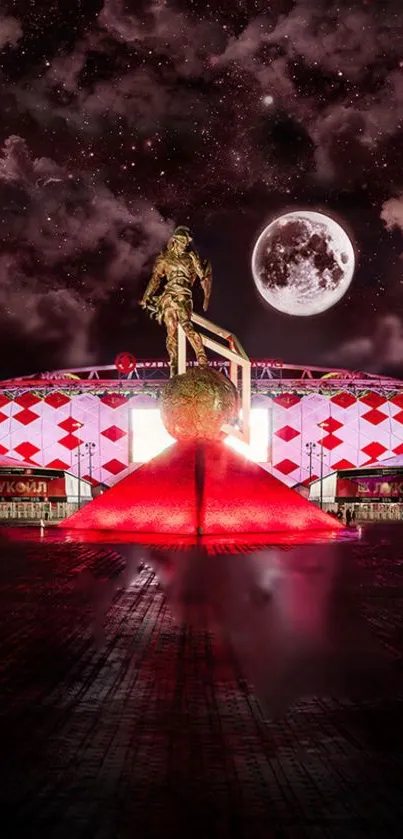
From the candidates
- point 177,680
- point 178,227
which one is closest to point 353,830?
point 177,680

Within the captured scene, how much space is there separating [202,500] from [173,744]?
12.8 metres

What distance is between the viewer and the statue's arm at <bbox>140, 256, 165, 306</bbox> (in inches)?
721

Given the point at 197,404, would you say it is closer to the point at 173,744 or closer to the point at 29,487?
the point at 173,744

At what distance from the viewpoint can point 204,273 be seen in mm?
Result: 18469

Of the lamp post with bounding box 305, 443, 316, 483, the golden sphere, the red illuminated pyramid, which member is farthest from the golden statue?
the lamp post with bounding box 305, 443, 316, 483

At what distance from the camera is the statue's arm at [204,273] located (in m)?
18.3

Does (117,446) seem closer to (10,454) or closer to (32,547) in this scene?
(10,454)

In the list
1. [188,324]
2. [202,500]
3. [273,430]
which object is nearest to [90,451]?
[273,430]

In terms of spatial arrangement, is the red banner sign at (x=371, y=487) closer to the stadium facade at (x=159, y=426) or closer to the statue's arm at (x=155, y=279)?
the stadium facade at (x=159, y=426)

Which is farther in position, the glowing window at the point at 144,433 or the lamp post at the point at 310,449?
the glowing window at the point at 144,433

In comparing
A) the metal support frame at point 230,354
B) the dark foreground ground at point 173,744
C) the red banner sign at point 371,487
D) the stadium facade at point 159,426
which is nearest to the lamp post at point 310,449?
the stadium facade at point 159,426

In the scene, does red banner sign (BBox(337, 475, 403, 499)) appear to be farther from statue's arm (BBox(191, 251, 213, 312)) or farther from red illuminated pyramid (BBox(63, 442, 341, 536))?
statue's arm (BBox(191, 251, 213, 312))

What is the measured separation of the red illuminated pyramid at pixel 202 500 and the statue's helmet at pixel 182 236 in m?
4.54

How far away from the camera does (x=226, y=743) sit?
12.8ft
